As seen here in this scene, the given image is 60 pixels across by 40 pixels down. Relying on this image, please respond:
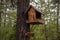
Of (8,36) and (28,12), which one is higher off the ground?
(28,12)

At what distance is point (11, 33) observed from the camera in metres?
6.27

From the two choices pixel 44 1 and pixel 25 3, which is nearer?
pixel 25 3

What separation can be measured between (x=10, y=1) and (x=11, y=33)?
281cm

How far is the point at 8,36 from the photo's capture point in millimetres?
6441

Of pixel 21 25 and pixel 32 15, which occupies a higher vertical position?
pixel 32 15

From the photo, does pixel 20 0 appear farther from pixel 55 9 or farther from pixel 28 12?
pixel 55 9

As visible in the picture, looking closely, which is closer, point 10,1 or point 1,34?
point 1,34

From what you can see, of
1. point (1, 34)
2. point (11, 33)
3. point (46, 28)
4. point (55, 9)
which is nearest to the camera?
point (11, 33)

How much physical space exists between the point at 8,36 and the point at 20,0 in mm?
2073

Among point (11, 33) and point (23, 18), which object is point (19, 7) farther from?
point (11, 33)

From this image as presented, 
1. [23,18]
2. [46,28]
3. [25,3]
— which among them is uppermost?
[25,3]

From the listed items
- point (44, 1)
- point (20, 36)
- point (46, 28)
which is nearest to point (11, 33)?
point (20, 36)

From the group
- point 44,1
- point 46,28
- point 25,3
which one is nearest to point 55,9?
point 44,1

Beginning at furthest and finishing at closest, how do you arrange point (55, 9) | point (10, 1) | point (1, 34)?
point (55, 9) → point (10, 1) → point (1, 34)
